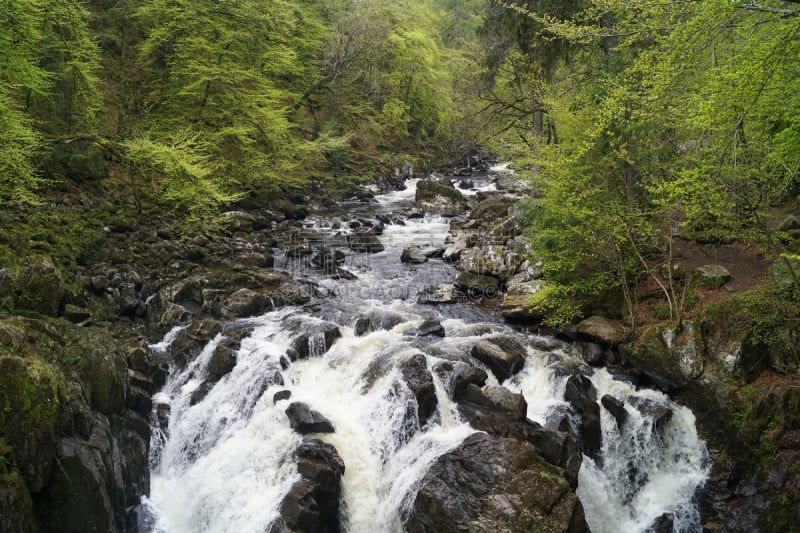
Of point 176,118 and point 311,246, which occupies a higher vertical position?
point 176,118

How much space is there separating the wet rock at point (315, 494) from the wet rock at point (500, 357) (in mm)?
3938

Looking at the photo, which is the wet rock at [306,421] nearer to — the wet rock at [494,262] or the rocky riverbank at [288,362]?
the rocky riverbank at [288,362]

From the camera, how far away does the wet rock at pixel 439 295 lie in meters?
14.6

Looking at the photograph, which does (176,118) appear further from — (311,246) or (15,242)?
(15,242)

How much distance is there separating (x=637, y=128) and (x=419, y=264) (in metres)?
9.33

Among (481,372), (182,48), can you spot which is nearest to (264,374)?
(481,372)

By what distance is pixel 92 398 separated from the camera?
8352mm

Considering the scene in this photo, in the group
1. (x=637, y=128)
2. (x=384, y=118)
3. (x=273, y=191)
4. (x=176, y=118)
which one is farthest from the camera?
(x=384, y=118)

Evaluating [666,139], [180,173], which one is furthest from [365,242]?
[666,139]

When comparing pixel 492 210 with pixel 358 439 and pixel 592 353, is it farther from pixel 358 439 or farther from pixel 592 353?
pixel 358 439

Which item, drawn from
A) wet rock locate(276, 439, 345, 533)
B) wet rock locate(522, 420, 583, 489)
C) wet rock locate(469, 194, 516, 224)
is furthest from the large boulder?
wet rock locate(469, 194, 516, 224)

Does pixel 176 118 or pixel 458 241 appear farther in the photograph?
pixel 176 118

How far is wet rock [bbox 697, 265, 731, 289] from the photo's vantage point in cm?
1067

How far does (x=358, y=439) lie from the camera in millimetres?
8938
